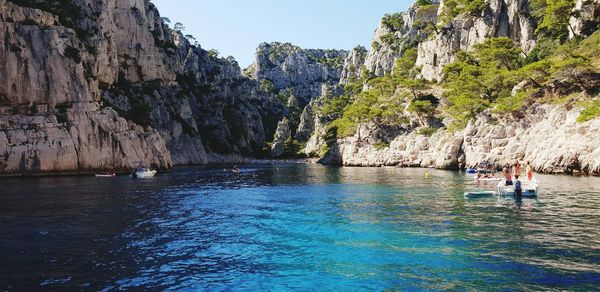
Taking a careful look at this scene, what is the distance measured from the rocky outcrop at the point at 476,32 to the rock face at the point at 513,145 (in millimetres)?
35948

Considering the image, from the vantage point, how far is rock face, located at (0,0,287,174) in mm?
72062

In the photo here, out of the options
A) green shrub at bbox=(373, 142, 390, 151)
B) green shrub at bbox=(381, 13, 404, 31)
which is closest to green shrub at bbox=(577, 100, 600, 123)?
green shrub at bbox=(373, 142, 390, 151)

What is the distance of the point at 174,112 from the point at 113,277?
125 metres

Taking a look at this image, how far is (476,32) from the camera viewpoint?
126 m

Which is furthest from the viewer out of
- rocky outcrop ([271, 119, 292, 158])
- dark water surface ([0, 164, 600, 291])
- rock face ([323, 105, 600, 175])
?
rocky outcrop ([271, 119, 292, 158])

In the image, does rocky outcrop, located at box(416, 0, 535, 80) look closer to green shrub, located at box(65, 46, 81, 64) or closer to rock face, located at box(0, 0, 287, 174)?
rock face, located at box(0, 0, 287, 174)

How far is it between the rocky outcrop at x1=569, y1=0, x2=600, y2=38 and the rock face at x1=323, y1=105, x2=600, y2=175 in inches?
1251

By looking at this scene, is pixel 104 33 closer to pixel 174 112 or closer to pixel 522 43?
pixel 174 112

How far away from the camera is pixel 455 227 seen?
2461 cm

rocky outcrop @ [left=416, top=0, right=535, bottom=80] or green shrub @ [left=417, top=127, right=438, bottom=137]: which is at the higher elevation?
rocky outcrop @ [left=416, top=0, right=535, bottom=80]

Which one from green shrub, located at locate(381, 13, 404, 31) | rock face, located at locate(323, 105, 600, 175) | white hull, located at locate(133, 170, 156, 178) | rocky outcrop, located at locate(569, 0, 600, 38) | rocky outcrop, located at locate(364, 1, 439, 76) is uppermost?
green shrub, located at locate(381, 13, 404, 31)

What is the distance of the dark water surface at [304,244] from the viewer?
15.3m

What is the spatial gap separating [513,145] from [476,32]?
65625mm

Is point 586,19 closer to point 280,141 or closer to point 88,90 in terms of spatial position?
point 88,90
